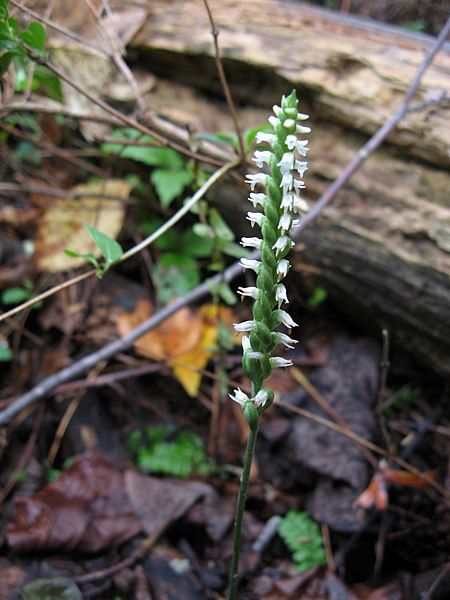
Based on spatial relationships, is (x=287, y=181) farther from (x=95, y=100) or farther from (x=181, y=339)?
(x=181, y=339)

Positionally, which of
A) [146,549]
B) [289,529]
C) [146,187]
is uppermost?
[146,187]

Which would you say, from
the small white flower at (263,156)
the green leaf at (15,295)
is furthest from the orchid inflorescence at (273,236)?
the green leaf at (15,295)

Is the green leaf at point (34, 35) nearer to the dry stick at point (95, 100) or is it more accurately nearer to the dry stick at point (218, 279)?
the dry stick at point (95, 100)

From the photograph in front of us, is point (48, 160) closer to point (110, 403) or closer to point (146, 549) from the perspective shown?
point (110, 403)

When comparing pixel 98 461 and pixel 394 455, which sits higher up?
pixel 394 455

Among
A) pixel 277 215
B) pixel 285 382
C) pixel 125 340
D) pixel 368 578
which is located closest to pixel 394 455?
pixel 368 578

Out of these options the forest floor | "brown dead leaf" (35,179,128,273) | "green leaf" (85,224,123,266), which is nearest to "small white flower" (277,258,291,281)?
"green leaf" (85,224,123,266)

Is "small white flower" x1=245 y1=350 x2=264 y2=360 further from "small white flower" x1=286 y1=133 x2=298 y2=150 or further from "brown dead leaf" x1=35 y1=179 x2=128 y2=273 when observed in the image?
"brown dead leaf" x1=35 y1=179 x2=128 y2=273
